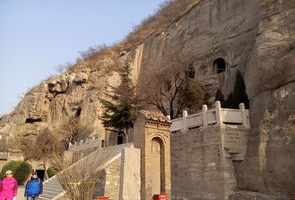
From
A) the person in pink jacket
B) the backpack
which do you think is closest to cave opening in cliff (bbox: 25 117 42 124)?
the backpack

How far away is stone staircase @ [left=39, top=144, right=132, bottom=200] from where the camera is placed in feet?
43.4

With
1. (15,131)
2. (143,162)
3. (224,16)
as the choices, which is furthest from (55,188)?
(15,131)

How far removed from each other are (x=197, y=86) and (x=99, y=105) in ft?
36.7

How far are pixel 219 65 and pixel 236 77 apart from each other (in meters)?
5.38

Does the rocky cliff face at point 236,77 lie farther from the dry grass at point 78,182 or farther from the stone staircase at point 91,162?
the dry grass at point 78,182

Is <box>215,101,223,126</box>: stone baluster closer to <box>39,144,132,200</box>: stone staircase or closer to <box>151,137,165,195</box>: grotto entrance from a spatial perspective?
<box>39,144,132,200</box>: stone staircase

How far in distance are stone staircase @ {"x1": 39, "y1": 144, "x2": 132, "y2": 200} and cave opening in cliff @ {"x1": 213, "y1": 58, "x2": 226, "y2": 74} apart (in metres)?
12.5

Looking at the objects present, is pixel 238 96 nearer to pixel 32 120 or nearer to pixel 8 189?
pixel 8 189

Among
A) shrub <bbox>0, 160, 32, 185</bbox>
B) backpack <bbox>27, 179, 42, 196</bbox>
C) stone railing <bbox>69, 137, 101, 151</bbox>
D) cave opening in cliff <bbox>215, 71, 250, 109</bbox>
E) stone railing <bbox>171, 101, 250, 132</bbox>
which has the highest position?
cave opening in cliff <bbox>215, 71, 250, 109</bbox>

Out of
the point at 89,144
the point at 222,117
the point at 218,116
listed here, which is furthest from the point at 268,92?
the point at 89,144

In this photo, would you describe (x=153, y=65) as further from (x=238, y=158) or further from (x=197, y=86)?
(x=238, y=158)

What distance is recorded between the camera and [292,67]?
45.6 ft

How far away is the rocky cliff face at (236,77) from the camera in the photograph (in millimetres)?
13492

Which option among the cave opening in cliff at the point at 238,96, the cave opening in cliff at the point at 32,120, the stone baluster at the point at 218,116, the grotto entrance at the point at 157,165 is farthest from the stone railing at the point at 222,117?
the cave opening in cliff at the point at 32,120
